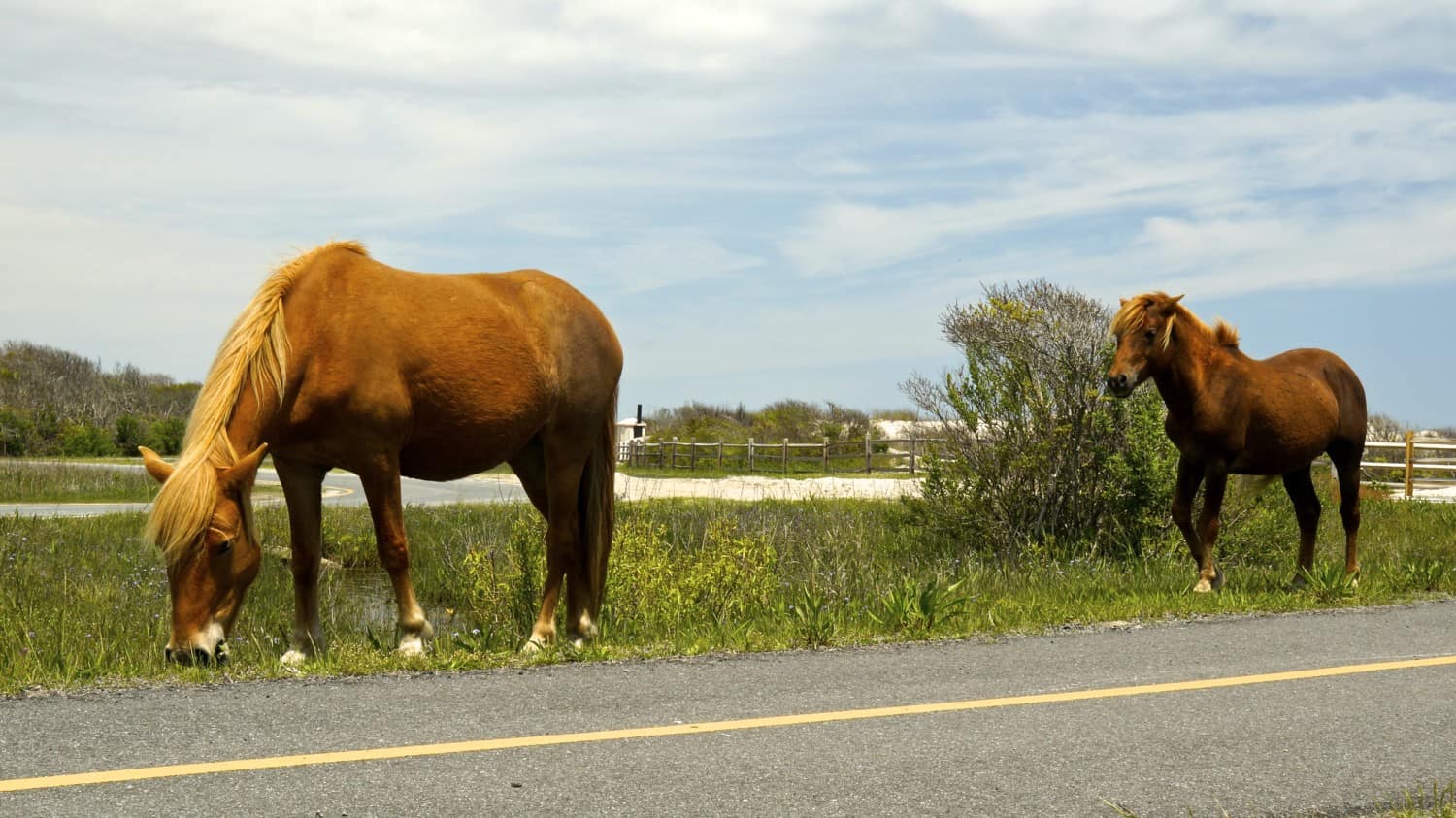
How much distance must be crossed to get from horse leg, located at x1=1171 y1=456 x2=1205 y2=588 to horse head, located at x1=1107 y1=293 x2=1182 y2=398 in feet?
2.85

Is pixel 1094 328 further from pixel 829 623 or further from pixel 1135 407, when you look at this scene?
pixel 829 623

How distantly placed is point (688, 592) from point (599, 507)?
155cm

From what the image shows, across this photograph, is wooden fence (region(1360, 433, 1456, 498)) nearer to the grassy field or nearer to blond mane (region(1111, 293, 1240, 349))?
the grassy field

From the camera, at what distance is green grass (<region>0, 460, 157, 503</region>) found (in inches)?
965

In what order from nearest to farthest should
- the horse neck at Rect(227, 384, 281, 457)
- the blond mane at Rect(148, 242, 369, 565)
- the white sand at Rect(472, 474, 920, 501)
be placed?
1. the blond mane at Rect(148, 242, 369, 565)
2. the horse neck at Rect(227, 384, 281, 457)
3. the white sand at Rect(472, 474, 920, 501)

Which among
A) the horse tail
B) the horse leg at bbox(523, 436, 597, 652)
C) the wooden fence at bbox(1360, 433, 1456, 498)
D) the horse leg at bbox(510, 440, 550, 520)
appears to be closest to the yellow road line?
the horse leg at bbox(523, 436, 597, 652)

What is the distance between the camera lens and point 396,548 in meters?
6.86

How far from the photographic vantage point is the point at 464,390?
23.4 ft

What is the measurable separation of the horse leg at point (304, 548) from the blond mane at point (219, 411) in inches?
21.4

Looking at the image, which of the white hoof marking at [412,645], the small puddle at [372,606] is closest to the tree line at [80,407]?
the small puddle at [372,606]

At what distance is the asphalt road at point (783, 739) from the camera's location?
13.3 ft

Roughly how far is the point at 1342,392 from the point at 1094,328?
2.34m

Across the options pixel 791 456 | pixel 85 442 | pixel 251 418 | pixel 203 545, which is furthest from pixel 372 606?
pixel 85 442

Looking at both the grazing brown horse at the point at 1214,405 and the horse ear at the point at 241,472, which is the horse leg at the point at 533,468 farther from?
the grazing brown horse at the point at 1214,405
